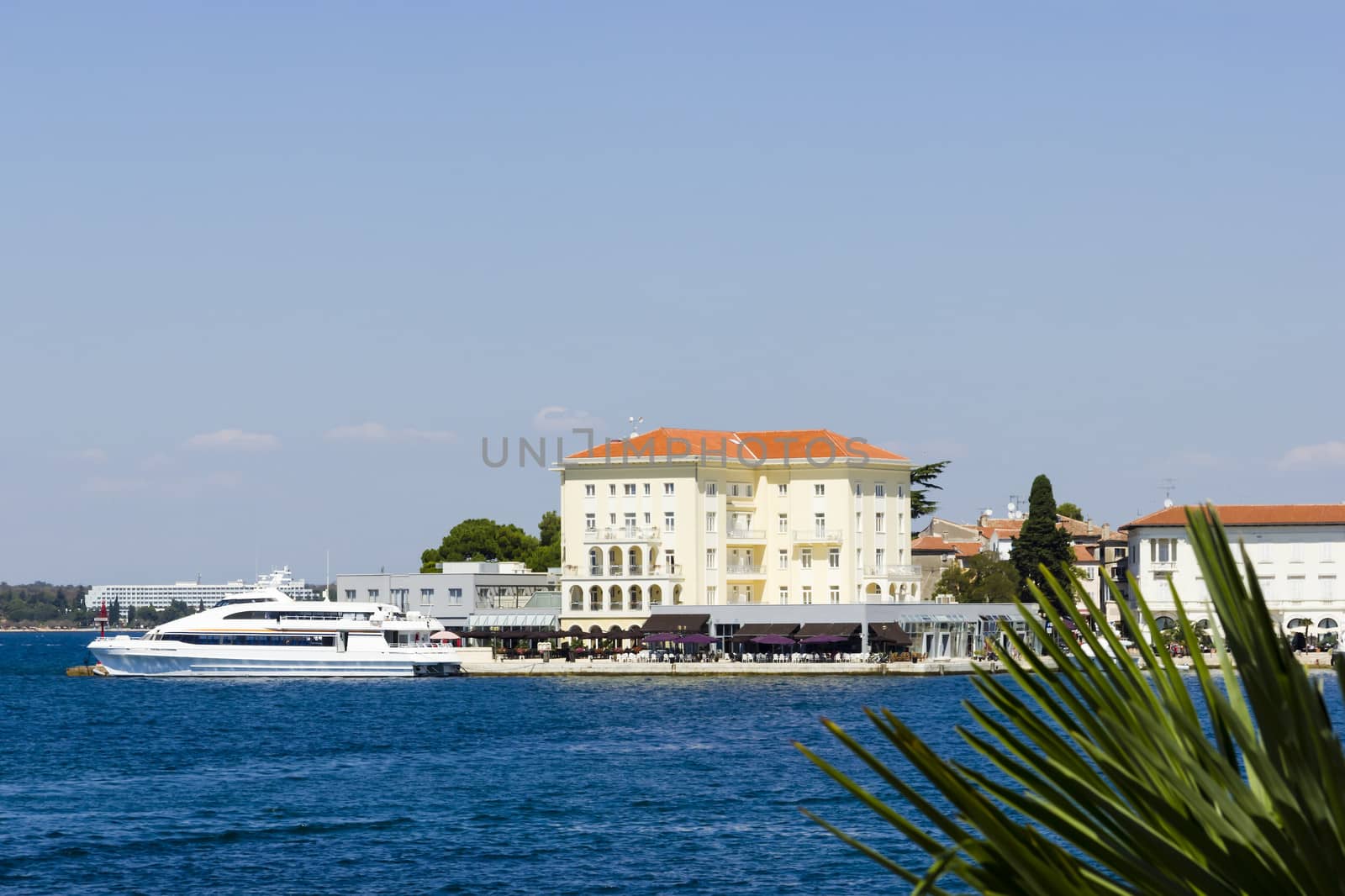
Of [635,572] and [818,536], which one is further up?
[818,536]

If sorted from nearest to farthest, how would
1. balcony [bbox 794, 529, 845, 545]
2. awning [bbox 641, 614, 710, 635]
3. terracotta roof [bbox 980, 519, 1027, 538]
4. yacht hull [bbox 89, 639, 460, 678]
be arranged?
yacht hull [bbox 89, 639, 460, 678] → awning [bbox 641, 614, 710, 635] → balcony [bbox 794, 529, 845, 545] → terracotta roof [bbox 980, 519, 1027, 538]

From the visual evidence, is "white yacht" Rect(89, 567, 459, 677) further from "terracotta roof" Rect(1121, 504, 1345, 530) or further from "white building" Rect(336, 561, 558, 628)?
"terracotta roof" Rect(1121, 504, 1345, 530)

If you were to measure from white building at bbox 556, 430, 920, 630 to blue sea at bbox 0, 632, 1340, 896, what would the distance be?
68.6 feet

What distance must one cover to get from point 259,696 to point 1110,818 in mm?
76733

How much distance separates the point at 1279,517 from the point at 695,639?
32.0 m

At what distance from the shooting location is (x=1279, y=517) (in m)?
100

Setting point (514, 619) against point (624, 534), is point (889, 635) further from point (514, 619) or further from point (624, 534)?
point (514, 619)

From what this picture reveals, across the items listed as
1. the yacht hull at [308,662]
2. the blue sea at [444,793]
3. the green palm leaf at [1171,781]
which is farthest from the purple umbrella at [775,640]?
the green palm leaf at [1171,781]

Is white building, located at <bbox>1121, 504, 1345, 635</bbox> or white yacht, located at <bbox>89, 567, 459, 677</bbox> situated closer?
white yacht, located at <bbox>89, 567, 459, 677</bbox>

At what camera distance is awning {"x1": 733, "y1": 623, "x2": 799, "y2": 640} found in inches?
Answer: 3674

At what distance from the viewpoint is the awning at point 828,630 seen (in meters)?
92.4

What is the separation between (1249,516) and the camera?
10119 cm

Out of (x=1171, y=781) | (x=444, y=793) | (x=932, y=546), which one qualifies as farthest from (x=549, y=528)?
(x=1171, y=781)

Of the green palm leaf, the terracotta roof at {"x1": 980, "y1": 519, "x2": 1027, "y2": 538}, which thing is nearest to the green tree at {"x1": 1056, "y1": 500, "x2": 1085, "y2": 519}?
the terracotta roof at {"x1": 980, "y1": 519, "x2": 1027, "y2": 538}
